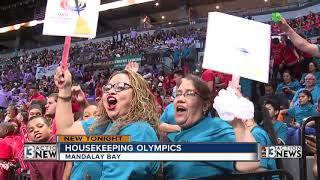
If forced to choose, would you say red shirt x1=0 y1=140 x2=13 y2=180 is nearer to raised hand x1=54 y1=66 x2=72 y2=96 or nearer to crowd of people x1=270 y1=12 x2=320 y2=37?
raised hand x1=54 y1=66 x2=72 y2=96

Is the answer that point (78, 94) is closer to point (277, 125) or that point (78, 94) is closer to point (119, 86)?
point (119, 86)

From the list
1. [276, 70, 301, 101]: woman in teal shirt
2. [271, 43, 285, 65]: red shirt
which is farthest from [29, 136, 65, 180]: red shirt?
[271, 43, 285, 65]: red shirt

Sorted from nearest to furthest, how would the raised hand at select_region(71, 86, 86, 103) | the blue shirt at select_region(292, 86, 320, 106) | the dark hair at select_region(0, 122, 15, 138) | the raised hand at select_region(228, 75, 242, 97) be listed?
the raised hand at select_region(228, 75, 242, 97) → the raised hand at select_region(71, 86, 86, 103) → the dark hair at select_region(0, 122, 15, 138) → the blue shirt at select_region(292, 86, 320, 106)

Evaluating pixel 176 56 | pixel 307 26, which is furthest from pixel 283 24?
pixel 176 56

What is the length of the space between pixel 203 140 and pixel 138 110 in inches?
14.0

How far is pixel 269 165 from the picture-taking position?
2.53 m

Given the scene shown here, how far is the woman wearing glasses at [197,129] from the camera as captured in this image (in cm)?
232

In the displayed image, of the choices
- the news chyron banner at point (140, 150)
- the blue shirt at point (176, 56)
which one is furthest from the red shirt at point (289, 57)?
the news chyron banner at point (140, 150)

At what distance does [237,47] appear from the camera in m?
2.39

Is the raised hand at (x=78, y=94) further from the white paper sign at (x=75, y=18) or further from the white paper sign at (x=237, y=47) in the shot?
the white paper sign at (x=237, y=47)

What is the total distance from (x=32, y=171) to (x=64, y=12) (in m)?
1.25

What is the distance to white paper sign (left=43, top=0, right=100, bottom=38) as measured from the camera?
2738 millimetres

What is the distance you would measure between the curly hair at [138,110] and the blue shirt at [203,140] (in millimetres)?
187

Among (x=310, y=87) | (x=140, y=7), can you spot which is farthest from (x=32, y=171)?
(x=140, y=7)
